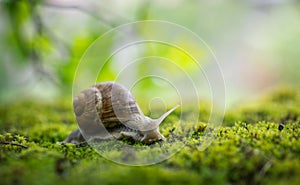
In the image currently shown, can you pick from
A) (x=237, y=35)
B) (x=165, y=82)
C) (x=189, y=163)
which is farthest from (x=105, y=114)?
(x=237, y=35)

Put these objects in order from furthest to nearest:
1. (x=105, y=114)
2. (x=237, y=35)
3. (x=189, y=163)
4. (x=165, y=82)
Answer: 1. (x=237, y=35)
2. (x=165, y=82)
3. (x=105, y=114)
4. (x=189, y=163)

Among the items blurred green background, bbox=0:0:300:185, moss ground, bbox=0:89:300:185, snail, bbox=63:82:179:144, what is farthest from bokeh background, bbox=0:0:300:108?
moss ground, bbox=0:89:300:185

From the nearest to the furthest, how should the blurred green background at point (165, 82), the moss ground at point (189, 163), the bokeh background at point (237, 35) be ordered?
1. the moss ground at point (189, 163)
2. the blurred green background at point (165, 82)
3. the bokeh background at point (237, 35)

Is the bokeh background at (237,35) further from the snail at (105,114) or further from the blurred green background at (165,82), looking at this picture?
the snail at (105,114)

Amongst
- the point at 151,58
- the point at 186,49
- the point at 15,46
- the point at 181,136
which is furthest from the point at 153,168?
the point at 15,46

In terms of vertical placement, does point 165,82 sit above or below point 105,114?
above

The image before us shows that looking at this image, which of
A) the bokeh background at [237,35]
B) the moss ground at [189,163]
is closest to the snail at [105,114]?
the moss ground at [189,163]

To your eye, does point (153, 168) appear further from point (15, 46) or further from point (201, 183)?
point (15, 46)

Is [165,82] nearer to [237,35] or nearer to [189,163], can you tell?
[189,163]
